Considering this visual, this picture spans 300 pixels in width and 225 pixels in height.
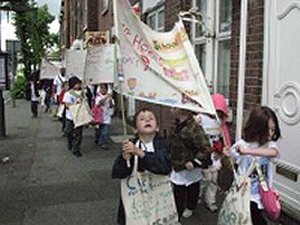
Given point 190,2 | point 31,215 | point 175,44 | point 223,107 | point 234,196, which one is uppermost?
point 190,2

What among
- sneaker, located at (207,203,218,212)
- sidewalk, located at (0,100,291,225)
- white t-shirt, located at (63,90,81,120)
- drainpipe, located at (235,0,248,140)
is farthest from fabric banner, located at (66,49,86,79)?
sneaker, located at (207,203,218,212)

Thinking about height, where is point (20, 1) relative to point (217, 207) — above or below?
above

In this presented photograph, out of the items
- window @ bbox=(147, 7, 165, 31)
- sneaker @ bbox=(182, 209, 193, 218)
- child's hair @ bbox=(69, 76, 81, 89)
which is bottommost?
sneaker @ bbox=(182, 209, 193, 218)

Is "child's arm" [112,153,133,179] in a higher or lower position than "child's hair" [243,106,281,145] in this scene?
lower

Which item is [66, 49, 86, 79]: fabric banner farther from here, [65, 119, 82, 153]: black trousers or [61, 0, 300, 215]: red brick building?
[61, 0, 300, 215]: red brick building

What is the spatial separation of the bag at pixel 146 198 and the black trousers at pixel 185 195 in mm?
1176

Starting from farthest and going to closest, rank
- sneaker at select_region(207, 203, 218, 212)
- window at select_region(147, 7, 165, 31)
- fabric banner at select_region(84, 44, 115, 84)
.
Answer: window at select_region(147, 7, 165, 31) → sneaker at select_region(207, 203, 218, 212) → fabric banner at select_region(84, 44, 115, 84)

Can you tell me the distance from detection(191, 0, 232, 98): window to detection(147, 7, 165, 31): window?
294 centimetres

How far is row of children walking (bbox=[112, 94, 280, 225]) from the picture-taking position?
4.17m

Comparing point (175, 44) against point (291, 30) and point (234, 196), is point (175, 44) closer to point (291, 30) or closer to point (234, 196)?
point (234, 196)

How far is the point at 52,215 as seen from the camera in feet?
20.1

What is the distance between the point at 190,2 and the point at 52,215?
4.19 meters

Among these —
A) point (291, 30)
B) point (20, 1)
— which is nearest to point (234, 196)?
point (291, 30)

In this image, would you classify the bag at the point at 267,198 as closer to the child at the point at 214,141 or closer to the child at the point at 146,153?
the child at the point at 146,153
